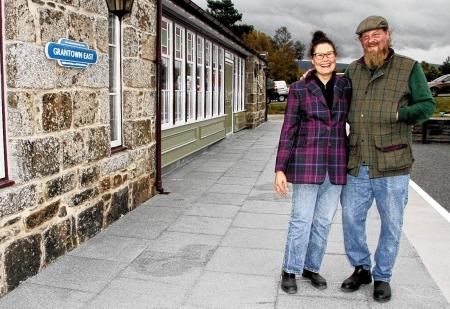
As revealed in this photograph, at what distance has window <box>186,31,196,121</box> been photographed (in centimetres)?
1009

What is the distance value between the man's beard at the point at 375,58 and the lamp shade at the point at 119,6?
2885mm

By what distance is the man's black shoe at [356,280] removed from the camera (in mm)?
3768

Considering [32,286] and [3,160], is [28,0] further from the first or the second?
[32,286]

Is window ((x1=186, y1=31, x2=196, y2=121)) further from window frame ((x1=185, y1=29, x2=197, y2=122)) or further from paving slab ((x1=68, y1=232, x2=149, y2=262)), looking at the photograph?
paving slab ((x1=68, y1=232, x2=149, y2=262))

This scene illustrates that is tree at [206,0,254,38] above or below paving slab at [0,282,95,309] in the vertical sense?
above

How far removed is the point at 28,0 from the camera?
3805mm

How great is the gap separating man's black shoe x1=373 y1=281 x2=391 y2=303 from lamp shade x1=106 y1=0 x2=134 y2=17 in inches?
146

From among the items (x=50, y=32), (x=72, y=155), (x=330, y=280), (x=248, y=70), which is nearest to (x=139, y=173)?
(x=72, y=155)

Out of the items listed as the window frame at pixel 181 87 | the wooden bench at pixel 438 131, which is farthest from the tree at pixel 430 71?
the window frame at pixel 181 87

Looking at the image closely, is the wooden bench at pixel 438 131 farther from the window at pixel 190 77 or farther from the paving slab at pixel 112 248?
the paving slab at pixel 112 248

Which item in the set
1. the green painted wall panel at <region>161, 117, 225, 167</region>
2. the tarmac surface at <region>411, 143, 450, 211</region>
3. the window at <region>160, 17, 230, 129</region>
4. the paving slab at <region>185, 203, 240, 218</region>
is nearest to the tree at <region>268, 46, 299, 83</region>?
the tarmac surface at <region>411, 143, 450, 211</region>

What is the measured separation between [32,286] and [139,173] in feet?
8.94

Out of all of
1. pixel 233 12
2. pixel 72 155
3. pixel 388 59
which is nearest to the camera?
pixel 388 59

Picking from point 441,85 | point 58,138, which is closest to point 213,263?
point 58,138
